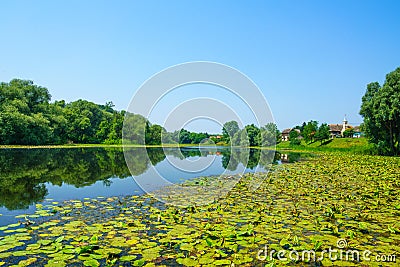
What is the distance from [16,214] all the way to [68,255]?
296cm

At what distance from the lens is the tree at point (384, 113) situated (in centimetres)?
2430

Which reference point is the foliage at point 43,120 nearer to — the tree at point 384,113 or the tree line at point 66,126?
the tree line at point 66,126

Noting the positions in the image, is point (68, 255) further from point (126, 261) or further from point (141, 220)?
point (141, 220)

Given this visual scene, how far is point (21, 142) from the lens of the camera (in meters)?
38.6

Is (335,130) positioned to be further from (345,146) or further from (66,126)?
(66,126)

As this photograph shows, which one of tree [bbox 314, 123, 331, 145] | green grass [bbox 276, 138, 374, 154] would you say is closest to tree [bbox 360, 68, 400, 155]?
green grass [bbox 276, 138, 374, 154]

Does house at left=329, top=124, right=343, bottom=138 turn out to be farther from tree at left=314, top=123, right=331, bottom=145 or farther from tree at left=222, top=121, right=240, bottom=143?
tree at left=222, top=121, right=240, bottom=143

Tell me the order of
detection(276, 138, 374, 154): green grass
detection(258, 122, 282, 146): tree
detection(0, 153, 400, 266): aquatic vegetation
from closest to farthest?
detection(0, 153, 400, 266): aquatic vegetation → detection(276, 138, 374, 154): green grass → detection(258, 122, 282, 146): tree

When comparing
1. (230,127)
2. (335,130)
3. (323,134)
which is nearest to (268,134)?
(323,134)
